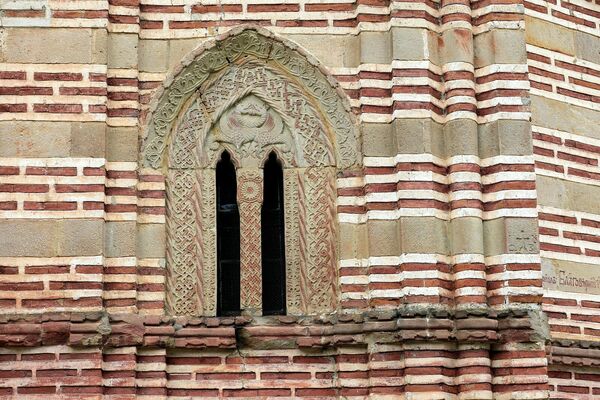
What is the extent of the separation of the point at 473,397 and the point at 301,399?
142 cm

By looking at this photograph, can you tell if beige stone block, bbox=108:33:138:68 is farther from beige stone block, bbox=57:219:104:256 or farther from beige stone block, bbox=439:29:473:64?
beige stone block, bbox=439:29:473:64

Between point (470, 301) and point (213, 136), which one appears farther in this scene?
point (213, 136)

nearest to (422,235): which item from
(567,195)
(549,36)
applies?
(567,195)

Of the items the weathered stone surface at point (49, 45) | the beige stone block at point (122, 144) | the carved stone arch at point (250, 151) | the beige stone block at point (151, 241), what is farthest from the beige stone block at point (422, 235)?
the weathered stone surface at point (49, 45)

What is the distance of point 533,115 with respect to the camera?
11.2 meters

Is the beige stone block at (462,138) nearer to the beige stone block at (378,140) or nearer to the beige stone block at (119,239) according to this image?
the beige stone block at (378,140)

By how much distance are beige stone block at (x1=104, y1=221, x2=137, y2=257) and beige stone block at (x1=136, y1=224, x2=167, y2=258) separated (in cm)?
10

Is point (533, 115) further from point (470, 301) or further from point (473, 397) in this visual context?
point (473, 397)

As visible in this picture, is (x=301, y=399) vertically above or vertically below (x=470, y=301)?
below

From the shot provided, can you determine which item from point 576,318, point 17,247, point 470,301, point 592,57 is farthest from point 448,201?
point 17,247

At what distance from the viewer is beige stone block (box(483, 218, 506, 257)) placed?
34.5ft

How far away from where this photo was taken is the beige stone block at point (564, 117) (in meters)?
11.2

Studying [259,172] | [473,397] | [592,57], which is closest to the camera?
[473,397]

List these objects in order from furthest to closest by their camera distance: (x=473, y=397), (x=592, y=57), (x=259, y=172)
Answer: (x=592, y=57), (x=259, y=172), (x=473, y=397)
